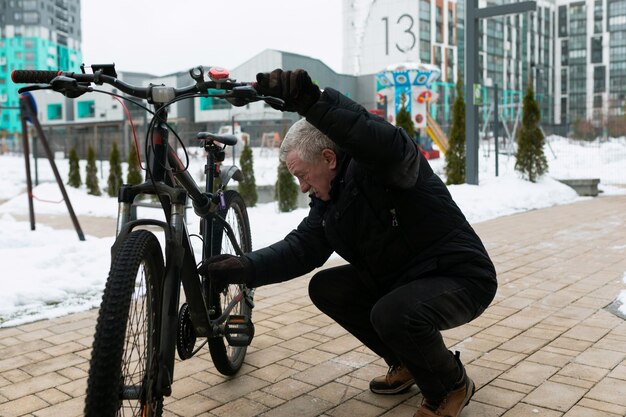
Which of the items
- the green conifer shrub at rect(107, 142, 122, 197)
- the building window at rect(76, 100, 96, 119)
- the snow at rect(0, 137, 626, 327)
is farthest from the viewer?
the building window at rect(76, 100, 96, 119)

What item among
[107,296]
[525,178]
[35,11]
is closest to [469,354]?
[107,296]

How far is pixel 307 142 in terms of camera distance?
2.47 metres

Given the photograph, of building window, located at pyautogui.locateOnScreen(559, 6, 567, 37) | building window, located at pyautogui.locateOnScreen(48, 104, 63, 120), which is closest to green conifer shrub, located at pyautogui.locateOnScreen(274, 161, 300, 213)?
building window, located at pyautogui.locateOnScreen(48, 104, 63, 120)

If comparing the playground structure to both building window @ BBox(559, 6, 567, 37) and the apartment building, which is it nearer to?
the apartment building

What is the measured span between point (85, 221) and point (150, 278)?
9545mm

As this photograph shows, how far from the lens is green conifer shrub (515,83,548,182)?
1386 cm

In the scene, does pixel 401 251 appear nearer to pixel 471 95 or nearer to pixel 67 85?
pixel 67 85

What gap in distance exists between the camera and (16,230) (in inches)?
344

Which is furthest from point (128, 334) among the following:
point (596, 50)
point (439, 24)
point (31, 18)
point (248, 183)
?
point (596, 50)

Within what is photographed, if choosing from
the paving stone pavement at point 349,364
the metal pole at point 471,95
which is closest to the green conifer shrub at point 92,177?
the metal pole at point 471,95

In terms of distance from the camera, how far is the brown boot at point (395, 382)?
2887mm

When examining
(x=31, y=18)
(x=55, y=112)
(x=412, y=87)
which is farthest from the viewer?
(x=31, y=18)

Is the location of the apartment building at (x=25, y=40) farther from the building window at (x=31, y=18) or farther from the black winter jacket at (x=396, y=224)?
the black winter jacket at (x=396, y=224)

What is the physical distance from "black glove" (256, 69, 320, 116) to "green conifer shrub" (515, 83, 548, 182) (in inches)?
497
